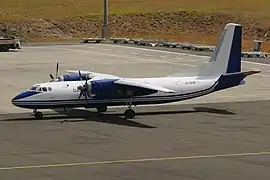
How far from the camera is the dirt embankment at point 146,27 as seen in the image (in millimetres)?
136375

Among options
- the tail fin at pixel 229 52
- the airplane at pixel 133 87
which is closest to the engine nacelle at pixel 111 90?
the airplane at pixel 133 87

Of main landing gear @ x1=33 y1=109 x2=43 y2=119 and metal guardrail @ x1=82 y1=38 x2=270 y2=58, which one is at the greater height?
main landing gear @ x1=33 y1=109 x2=43 y2=119

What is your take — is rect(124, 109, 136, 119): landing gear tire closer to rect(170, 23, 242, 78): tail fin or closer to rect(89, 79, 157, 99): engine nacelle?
rect(89, 79, 157, 99): engine nacelle

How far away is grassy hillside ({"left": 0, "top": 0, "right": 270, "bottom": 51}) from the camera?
456ft

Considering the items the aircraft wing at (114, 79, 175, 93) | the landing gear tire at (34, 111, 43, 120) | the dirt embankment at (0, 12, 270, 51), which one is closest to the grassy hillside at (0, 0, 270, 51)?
the dirt embankment at (0, 12, 270, 51)

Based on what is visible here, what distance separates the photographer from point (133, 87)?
49312mm

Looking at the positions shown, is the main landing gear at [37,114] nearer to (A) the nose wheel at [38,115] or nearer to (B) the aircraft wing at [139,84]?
(A) the nose wheel at [38,115]

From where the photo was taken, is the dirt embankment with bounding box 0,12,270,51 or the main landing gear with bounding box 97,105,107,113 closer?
the main landing gear with bounding box 97,105,107,113

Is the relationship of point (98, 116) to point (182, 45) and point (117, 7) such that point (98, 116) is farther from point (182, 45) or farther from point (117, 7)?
point (117, 7)

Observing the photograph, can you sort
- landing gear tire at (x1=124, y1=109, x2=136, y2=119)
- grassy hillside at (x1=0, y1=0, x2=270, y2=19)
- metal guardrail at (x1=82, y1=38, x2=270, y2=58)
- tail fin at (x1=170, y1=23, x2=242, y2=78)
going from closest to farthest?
landing gear tire at (x1=124, y1=109, x2=136, y2=119)
tail fin at (x1=170, y1=23, x2=242, y2=78)
metal guardrail at (x1=82, y1=38, x2=270, y2=58)
grassy hillside at (x1=0, y1=0, x2=270, y2=19)

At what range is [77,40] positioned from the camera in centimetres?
13462

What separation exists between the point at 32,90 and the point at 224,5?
12635cm

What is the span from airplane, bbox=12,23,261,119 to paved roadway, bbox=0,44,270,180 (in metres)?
1.07

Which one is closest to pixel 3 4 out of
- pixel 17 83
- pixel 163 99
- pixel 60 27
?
pixel 60 27
